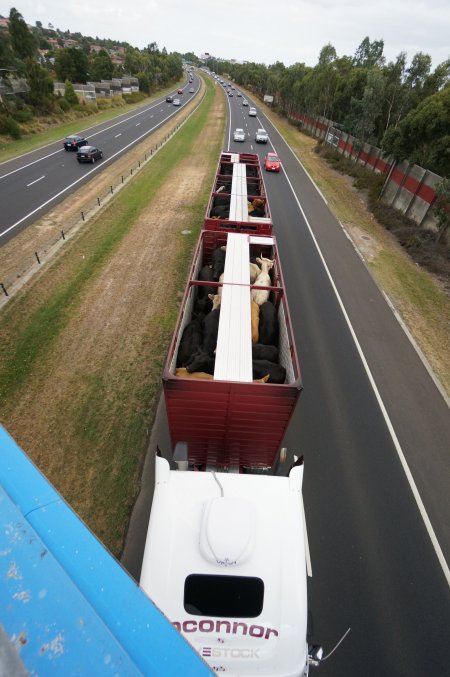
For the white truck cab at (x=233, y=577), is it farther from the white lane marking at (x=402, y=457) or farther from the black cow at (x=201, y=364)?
the white lane marking at (x=402, y=457)

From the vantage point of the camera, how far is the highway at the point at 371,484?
21.0 feet

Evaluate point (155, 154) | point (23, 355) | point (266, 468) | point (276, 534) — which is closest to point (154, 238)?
point (23, 355)

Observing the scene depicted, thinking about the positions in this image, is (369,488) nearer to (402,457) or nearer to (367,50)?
(402,457)

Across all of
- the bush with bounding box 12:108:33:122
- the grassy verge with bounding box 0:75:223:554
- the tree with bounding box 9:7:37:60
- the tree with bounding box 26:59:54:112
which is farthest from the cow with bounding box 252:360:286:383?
the tree with bounding box 9:7:37:60

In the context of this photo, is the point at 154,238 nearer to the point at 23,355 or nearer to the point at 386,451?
the point at 23,355

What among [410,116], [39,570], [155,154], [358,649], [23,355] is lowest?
[358,649]

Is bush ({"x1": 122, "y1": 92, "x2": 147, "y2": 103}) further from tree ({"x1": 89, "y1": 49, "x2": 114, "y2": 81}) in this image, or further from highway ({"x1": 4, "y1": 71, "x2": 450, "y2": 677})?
highway ({"x1": 4, "y1": 71, "x2": 450, "y2": 677})

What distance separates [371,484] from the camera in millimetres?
8594

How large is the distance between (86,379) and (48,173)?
2646cm

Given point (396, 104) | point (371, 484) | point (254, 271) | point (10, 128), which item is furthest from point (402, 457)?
point (10, 128)

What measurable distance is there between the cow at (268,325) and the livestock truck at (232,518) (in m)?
0.36

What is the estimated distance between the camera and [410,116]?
2141 cm

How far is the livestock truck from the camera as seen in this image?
4777 millimetres

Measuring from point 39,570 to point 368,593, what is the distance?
718 centimetres
